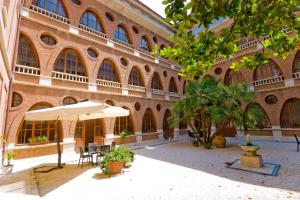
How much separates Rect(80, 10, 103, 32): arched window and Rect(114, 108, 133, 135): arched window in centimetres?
869

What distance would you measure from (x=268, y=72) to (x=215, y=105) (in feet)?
29.4

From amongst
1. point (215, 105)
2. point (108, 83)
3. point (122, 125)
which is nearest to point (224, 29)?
point (215, 105)

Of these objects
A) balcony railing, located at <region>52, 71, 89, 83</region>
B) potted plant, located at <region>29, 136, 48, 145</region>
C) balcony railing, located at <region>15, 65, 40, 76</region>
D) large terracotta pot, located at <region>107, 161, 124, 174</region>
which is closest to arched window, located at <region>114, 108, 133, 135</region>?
balcony railing, located at <region>52, 71, 89, 83</region>

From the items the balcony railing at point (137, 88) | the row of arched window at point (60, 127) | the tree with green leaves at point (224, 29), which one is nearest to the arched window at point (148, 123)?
the row of arched window at point (60, 127)

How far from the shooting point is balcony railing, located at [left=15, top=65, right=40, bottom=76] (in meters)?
10.5

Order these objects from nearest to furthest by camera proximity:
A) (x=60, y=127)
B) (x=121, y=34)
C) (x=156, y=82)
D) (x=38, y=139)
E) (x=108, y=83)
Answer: (x=38, y=139)
(x=60, y=127)
(x=108, y=83)
(x=121, y=34)
(x=156, y=82)

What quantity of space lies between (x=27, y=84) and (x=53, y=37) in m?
4.09

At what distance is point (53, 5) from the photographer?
13000 mm

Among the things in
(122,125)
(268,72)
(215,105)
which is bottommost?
(122,125)

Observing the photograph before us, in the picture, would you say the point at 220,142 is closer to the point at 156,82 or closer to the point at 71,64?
the point at 156,82

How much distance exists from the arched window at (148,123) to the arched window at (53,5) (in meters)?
11.9

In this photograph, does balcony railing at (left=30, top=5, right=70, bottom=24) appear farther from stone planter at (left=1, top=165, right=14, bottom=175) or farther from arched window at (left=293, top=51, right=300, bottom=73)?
arched window at (left=293, top=51, right=300, bottom=73)

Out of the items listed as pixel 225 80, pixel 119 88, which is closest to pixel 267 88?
pixel 225 80

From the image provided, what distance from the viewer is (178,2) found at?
2254 mm
